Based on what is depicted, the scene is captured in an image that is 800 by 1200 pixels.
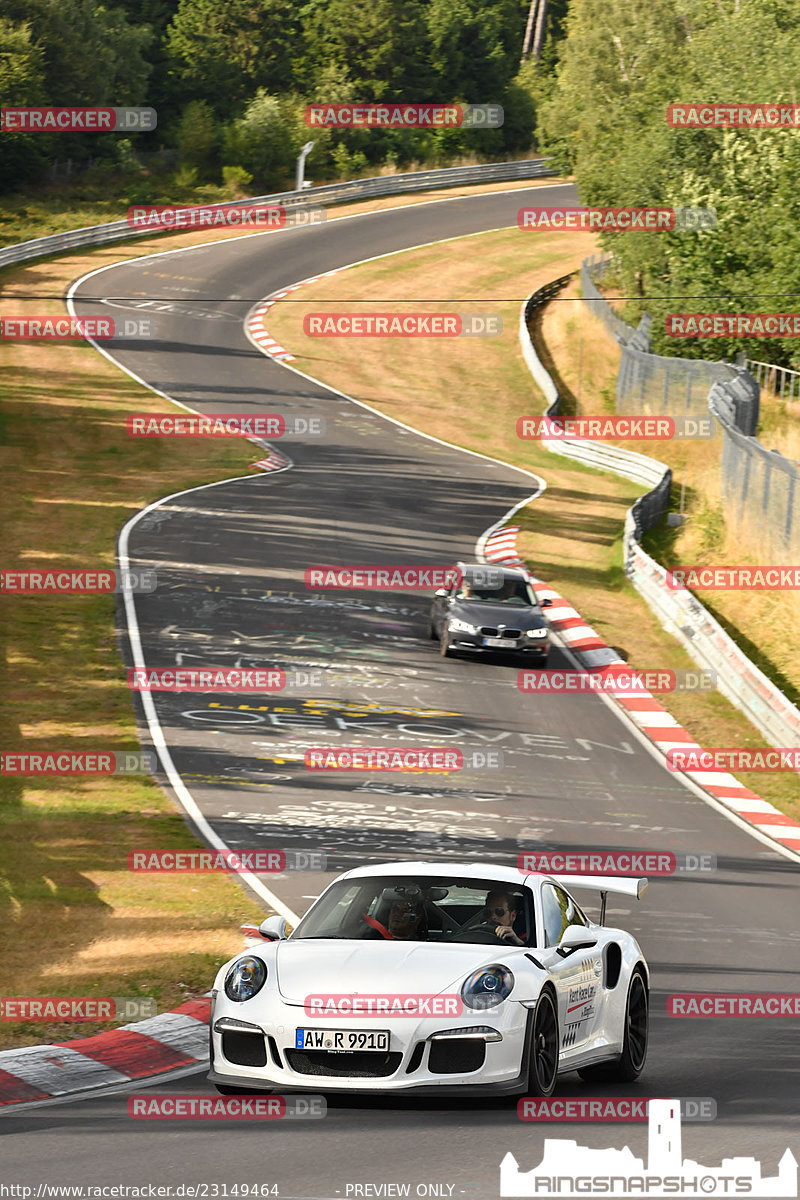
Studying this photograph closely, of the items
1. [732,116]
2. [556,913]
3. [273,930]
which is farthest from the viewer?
[732,116]

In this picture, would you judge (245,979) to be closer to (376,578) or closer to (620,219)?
(376,578)

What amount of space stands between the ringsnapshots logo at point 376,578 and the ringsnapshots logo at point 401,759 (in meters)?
8.68

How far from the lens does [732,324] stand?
50250 millimetres

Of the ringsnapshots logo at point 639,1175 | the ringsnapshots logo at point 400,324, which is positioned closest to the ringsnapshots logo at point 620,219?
the ringsnapshots logo at point 400,324

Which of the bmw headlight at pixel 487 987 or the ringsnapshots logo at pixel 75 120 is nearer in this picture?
the bmw headlight at pixel 487 987

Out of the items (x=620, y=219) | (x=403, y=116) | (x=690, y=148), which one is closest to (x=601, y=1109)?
(x=690, y=148)

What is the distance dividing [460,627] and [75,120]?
54.0 m

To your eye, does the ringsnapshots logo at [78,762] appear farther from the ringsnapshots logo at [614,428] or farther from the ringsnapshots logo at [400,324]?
the ringsnapshots logo at [400,324]

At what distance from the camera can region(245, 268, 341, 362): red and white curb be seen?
56.3 metres

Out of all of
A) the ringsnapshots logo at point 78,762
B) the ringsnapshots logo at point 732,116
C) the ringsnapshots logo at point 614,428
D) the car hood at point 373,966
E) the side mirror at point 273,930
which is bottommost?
the ringsnapshots logo at point 614,428

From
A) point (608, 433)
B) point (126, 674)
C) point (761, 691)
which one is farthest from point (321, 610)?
point (608, 433)

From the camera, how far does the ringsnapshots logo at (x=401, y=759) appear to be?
20.4 m

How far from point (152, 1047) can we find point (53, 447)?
3288 cm

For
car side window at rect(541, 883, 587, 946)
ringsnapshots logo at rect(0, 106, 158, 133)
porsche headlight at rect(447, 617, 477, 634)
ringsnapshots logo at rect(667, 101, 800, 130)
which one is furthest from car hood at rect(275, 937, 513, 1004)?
ringsnapshots logo at rect(0, 106, 158, 133)
